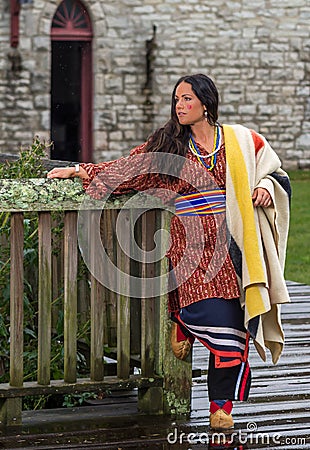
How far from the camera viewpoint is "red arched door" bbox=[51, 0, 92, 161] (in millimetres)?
22328

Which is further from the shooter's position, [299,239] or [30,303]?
[299,239]

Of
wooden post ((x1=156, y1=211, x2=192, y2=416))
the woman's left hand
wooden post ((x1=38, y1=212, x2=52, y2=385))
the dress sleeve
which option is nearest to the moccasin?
wooden post ((x1=156, y1=211, x2=192, y2=416))

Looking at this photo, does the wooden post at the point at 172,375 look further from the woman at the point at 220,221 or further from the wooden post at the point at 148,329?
the woman at the point at 220,221

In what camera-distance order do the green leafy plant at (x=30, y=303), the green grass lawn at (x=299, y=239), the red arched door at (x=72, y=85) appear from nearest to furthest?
the green leafy plant at (x=30, y=303), the green grass lawn at (x=299, y=239), the red arched door at (x=72, y=85)

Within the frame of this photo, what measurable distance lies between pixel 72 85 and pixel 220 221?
1826cm

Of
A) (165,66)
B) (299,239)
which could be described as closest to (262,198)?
(299,239)

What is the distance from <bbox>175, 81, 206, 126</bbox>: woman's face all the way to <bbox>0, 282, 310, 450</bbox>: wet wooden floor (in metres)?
1.24

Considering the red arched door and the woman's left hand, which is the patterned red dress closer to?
the woman's left hand

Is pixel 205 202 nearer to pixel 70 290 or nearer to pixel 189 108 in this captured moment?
pixel 189 108

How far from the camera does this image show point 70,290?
514 centimetres

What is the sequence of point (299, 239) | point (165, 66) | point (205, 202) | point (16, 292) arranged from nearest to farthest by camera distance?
1. point (16, 292)
2. point (205, 202)
3. point (299, 239)
4. point (165, 66)

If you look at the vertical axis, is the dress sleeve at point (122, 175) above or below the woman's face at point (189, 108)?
below

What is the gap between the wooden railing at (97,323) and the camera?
198 inches

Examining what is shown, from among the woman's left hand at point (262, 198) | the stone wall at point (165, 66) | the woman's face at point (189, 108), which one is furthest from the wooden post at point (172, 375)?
the stone wall at point (165, 66)
